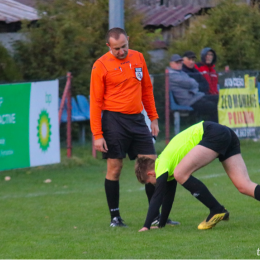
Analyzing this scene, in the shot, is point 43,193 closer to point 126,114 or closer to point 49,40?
point 126,114

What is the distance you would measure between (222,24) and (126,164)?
6182mm

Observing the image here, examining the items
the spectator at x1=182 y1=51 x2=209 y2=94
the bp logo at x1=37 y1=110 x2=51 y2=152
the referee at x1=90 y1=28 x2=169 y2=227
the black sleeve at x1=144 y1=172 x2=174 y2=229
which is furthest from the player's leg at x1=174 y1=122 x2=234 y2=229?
the spectator at x1=182 y1=51 x2=209 y2=94

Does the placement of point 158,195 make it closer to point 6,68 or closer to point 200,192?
point 200,192

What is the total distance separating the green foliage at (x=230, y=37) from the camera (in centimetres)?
1622

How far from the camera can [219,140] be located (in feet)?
19.1

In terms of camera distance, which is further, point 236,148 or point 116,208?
point 116,208

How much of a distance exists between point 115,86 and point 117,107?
221 millimetres

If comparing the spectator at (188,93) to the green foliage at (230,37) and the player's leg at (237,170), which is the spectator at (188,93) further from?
the player's leg at (237,170)

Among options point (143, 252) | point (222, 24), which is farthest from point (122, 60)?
point (222, 24)

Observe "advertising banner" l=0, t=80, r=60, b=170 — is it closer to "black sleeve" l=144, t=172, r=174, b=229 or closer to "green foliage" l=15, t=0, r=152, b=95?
"green foliage" l=15, t=0, r=152, b=95

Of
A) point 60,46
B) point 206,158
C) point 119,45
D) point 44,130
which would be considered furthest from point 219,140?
point 60,46

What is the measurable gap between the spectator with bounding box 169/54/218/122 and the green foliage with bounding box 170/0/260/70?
2878mm

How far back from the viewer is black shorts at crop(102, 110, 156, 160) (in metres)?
6.42

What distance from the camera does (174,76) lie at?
1323 centimetres
